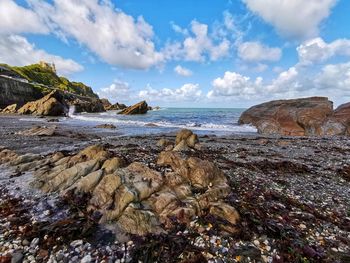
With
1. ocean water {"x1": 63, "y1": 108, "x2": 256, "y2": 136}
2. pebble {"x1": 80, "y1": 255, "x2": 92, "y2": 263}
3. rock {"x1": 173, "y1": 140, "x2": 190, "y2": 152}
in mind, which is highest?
rock {"x1": 173, "y1": 140, "x2": 190, "y2": 152}

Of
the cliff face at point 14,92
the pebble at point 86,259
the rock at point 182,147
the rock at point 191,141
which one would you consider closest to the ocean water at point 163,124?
the rock at point 191,141

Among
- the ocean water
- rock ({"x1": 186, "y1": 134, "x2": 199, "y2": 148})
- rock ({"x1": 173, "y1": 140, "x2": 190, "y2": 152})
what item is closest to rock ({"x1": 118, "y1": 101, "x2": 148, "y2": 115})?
the ocean water

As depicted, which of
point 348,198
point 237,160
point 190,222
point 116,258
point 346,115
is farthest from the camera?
point 346,115

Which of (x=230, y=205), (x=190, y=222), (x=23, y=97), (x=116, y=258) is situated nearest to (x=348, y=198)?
(x=230, y=205)

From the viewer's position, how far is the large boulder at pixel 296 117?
97.7 feet

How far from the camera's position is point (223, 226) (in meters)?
5.90

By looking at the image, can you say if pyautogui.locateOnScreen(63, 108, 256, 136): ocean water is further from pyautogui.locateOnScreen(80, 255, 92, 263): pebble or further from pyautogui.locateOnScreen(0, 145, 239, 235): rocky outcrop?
pyautogui.locateOnScreen(80, 255, 92, 263): pebble

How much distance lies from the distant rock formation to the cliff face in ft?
226

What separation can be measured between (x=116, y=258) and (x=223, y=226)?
2551 mm

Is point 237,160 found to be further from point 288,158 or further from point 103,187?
point 103,187

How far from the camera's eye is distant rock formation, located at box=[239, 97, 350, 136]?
28.6 m

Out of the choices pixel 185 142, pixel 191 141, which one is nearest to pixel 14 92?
pixel 191 141

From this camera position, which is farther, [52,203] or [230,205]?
[52,203]

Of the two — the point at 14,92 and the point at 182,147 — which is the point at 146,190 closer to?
the point at 182,147
